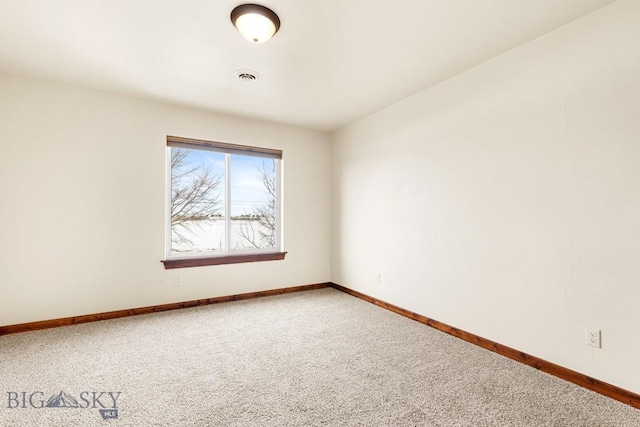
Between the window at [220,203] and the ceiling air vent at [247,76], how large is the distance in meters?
1.22

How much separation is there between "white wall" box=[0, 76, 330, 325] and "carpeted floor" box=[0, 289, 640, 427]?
1.43ft

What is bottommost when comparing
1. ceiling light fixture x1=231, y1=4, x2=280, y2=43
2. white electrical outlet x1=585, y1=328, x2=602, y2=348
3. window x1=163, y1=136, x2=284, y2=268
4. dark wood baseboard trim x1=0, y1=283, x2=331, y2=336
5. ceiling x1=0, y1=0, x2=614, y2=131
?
dark wood baseboard trim x1=0, y1=283, x2=331, y2=336

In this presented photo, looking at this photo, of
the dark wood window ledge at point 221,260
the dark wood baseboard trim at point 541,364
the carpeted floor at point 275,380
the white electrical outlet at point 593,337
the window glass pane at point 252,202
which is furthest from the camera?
the window glass pane at point 252,202

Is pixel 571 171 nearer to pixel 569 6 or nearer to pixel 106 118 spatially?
pixel 569 6

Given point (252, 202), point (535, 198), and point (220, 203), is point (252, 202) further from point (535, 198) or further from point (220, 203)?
point (535, 198)

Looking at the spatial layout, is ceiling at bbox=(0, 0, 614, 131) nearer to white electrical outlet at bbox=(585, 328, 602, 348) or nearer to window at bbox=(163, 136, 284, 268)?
window at bbox=(163, 136, 284, 268)

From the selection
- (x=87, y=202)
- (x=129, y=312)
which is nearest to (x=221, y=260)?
(x=129, y=312)

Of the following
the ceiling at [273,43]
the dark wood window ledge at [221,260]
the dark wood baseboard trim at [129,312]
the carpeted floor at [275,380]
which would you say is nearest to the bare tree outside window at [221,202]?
the dark wood window ledge at [221,260]

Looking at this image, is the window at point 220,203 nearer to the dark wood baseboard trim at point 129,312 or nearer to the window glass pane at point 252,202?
the window glass pane at point 252,202

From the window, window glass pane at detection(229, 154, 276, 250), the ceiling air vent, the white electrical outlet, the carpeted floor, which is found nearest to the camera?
the carpeted floor

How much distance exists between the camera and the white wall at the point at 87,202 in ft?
9.53

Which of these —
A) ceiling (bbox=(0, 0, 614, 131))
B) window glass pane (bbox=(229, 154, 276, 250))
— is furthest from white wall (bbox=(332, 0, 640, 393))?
window glass pane (bbox=(229, 154, 276, 250))

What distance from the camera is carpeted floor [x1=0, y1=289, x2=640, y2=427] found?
66.2 inches

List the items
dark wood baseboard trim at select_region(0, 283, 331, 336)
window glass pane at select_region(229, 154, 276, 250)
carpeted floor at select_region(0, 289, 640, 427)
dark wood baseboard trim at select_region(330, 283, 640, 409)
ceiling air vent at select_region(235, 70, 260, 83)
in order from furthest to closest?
1. window glass pane at select_region(229, 154, 276, 250)
2. dark wood baseboard trim at select_region(0, 283, 331, 336)
3. ceiling air vent at select_region(235, 70, 260, 83)
4. dark wood baseboard trim at select_region(330, 283, 640, 409)
5. carpeted floor at select_region(0, 289, 640, 427)
